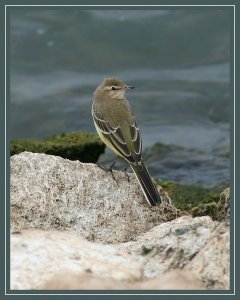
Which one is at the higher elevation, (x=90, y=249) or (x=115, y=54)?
(x=115, y=54)

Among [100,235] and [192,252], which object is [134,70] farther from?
[192,252]

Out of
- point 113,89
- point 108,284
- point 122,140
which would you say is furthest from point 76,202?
point 113,89

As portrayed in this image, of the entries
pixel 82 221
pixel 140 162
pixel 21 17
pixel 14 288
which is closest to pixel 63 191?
pixel 82 221

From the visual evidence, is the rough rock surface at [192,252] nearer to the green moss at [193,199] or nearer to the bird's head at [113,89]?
the green moss at [193,199]

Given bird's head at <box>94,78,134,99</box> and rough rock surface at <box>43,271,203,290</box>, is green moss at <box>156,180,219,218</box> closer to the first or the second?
bird's head at <box>94,78,134,99</box>

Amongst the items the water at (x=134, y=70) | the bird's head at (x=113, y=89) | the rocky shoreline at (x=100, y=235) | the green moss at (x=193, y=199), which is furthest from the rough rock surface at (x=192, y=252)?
the water at (x=134, y=70)

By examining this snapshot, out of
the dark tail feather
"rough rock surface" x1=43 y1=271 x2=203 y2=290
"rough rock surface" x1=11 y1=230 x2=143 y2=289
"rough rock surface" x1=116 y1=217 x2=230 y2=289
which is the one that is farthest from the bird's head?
"rough rock surface" x1=43 y1=271 x2=203 y2=290

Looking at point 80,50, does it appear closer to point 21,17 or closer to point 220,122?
point 21,17
